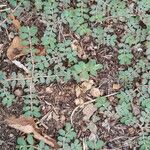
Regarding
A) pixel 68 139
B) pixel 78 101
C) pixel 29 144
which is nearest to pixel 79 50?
pixel 78 101

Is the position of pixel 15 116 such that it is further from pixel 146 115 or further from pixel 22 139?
pixel 146 115

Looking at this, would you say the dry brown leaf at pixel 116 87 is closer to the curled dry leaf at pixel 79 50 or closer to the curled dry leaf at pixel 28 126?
the curled dry leaf at pixel 79 50

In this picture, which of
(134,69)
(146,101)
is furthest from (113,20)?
(146,101)

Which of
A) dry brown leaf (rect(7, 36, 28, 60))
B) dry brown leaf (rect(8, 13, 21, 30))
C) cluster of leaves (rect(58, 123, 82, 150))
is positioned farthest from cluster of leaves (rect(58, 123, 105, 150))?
dry brown leaf (rect(8, 13, 21, 30))

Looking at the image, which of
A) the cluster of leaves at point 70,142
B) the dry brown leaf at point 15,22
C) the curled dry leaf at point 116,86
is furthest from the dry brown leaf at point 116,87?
the dry brown leaf at point 15,22

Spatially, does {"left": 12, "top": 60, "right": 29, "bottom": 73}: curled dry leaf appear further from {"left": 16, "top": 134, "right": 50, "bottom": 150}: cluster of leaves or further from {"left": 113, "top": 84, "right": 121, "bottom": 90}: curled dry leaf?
{"left": 113, "top": 84, "right": 121, "bottom": 90}: curled dry leaf

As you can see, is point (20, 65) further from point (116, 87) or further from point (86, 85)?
point (116, 87)
